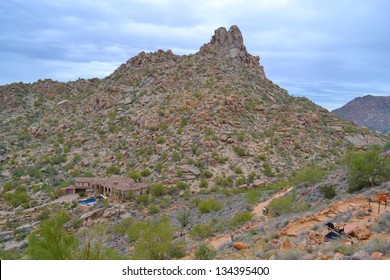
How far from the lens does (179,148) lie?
33.7 metres

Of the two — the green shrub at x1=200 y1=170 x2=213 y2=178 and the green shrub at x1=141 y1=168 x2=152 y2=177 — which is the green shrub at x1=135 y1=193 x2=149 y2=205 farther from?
the green shrub at x1=200 y1=170 x2=213 y2=178

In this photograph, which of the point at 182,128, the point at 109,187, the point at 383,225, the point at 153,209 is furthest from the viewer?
the point at 182,128

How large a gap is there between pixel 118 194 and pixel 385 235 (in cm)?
2079

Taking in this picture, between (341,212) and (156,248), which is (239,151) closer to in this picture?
(341,212)

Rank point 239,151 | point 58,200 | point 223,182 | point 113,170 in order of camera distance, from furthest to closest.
Answer: 1. point 239,151
2. point 113,170
3. point 223,182
4. point 58,200

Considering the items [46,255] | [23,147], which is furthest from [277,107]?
[46,255]

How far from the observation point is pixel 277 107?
42.4 m

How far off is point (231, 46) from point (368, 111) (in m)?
118

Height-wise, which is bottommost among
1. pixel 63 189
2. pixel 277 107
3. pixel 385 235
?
pixel 63 189

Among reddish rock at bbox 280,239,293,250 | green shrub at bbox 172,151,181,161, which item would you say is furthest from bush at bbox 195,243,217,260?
green shrub at bbox 172,151,181,161

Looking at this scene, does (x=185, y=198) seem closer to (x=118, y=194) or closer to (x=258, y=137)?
(x=118, y=194)

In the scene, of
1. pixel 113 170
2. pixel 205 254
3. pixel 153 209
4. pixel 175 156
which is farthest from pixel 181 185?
pixel 205 254

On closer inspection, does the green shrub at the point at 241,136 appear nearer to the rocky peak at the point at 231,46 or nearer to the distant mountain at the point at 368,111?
the rocky peak at the point at 231,46

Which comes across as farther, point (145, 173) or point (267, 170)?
point (267, 170)
